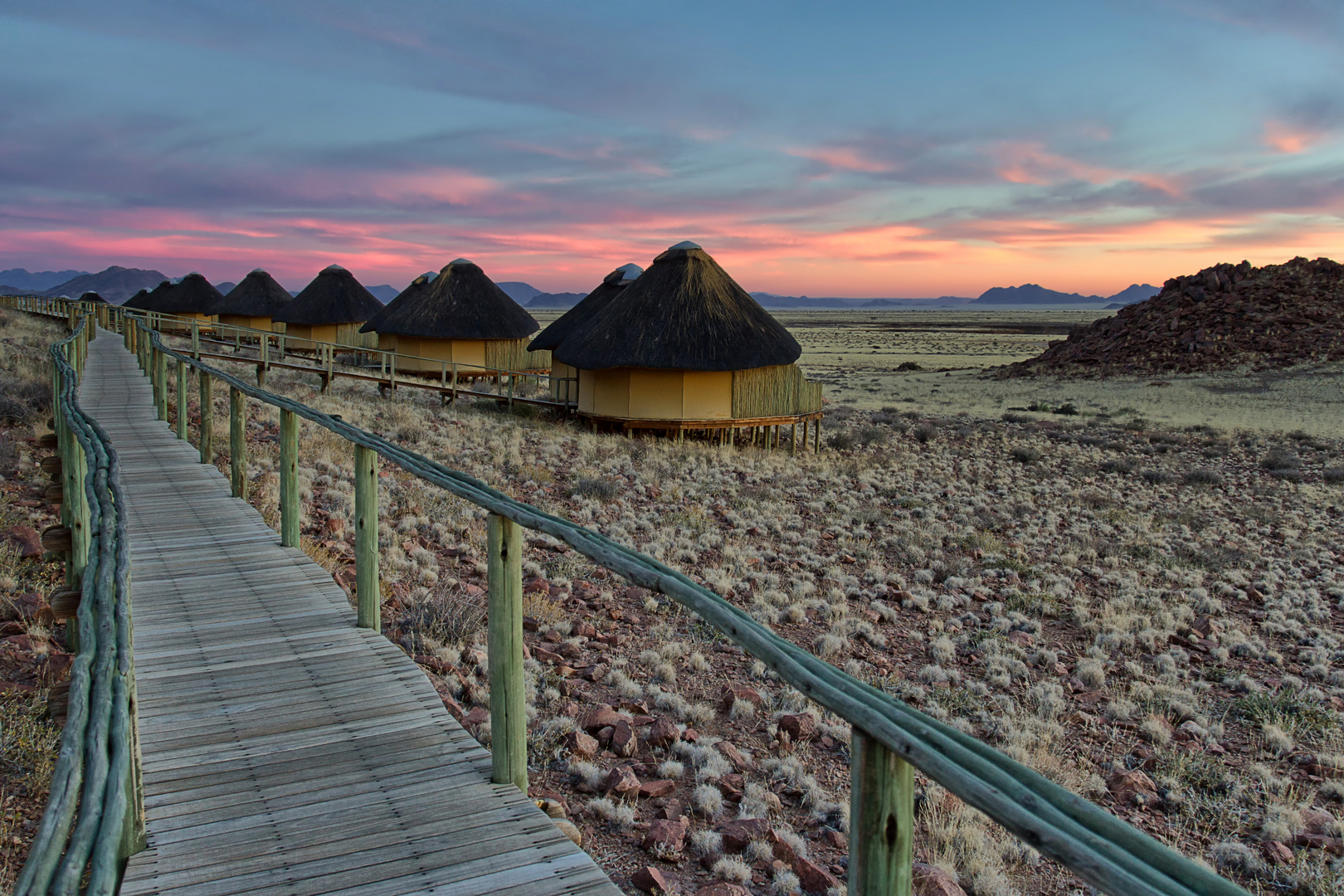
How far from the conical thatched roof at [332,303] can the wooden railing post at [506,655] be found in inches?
1487

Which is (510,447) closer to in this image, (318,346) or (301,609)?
(301,609)

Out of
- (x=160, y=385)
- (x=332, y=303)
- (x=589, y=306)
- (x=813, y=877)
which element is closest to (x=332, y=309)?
(x=332, y=303)

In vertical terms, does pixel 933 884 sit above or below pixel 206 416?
below

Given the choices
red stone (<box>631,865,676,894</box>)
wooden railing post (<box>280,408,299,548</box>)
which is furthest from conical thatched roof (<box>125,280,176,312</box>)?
red stone (<box>631,865,676,894</box>)

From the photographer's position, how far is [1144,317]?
1876 inches

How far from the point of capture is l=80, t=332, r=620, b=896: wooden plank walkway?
9.43 ft

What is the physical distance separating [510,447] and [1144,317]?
138ft

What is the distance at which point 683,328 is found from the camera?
2027 cm

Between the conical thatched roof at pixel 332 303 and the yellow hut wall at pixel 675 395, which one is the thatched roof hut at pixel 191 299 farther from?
the yellow hut wall at pixel 675 395

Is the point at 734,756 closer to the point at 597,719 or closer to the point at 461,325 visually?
the point at 597,719

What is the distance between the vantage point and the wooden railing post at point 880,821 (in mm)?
1936

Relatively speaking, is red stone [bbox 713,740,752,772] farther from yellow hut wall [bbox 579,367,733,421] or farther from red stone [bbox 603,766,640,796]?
yellow hut wall [bbox 579,367,733,421]

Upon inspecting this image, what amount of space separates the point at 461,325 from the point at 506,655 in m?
28.9

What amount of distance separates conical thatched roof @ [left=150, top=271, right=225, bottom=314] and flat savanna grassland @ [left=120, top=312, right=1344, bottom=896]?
34262mm
